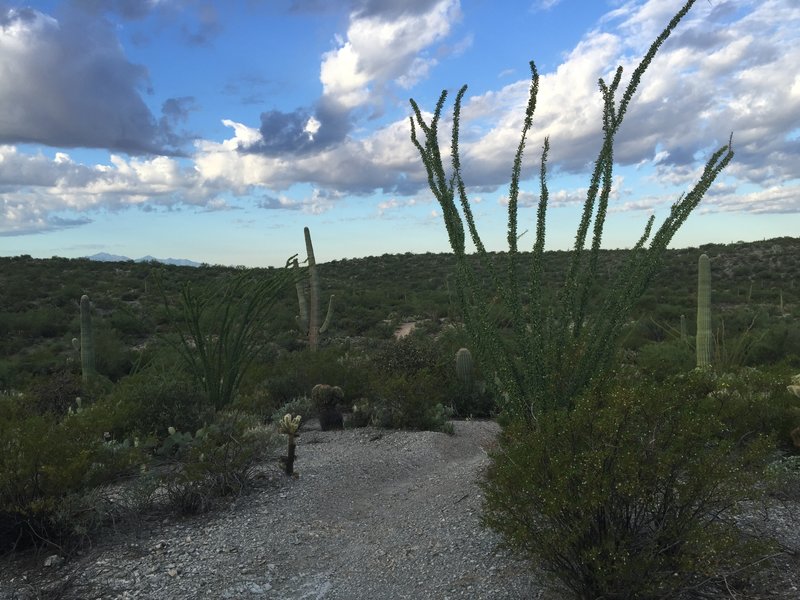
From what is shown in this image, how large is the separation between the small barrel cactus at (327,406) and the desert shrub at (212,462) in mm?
2047

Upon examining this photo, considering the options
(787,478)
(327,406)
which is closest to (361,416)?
(327,406)

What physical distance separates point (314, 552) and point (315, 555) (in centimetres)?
5

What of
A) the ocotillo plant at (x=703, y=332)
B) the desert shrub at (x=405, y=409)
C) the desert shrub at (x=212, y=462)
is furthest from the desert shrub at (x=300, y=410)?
the ocotillo plant at (x=703, y=332)

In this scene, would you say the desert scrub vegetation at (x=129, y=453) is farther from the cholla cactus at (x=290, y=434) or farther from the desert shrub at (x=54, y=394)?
the cholla cactus at (x=290, y=434)

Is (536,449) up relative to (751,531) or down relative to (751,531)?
up

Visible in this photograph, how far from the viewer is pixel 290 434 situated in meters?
6.08

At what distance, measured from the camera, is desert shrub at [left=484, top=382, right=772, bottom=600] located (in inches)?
123

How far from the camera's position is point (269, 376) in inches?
422

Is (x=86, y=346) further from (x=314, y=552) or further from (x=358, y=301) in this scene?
(x=358, y=301)

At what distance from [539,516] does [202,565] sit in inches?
95.2

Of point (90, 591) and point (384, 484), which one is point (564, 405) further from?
point (90, 591)

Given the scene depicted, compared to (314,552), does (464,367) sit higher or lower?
higher

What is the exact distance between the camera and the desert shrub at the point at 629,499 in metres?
3.13

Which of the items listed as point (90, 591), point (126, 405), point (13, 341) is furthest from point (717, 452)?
point (13, 341)
